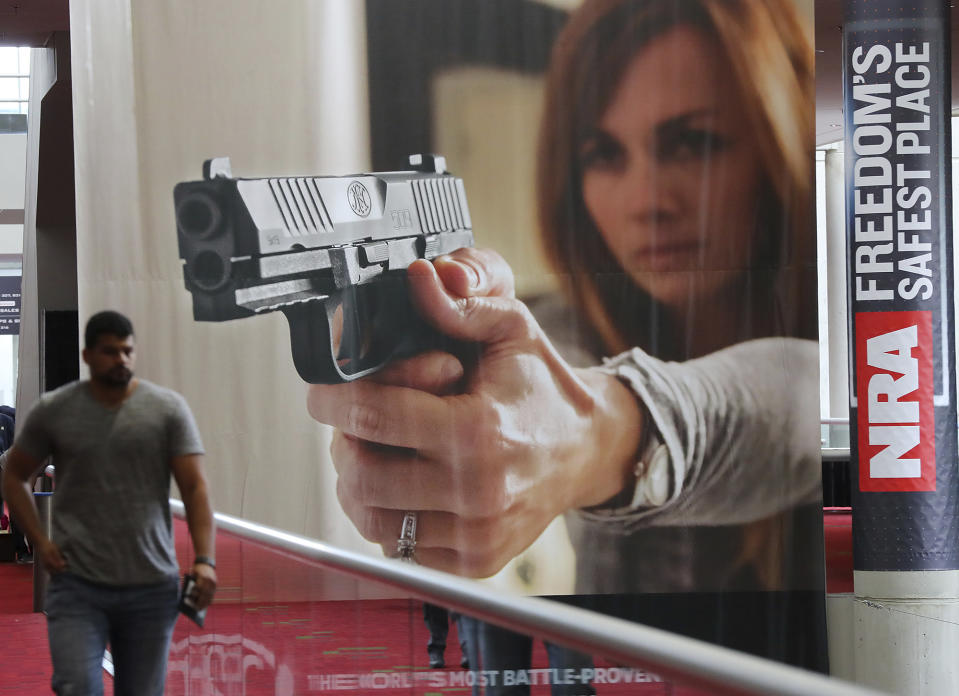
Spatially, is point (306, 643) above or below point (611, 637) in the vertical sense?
below

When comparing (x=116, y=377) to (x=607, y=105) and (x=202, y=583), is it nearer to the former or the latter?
(x=202, y=583)

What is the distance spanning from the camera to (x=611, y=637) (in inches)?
54.9

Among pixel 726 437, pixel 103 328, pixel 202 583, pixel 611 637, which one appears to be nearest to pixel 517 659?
pixel 611 637

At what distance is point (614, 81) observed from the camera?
5.73 m

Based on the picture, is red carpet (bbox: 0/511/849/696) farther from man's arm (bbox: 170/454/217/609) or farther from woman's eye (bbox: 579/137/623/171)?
woman's eye (bbox: 579/137/623/171)

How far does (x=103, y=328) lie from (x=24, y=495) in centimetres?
39

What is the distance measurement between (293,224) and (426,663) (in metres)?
3.74

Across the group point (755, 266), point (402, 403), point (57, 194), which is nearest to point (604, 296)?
point (755, 266)

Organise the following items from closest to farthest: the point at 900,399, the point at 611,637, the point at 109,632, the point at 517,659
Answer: the point at 611,637 < the point at 517,659 < the point at 109,632 < the point at 900,399

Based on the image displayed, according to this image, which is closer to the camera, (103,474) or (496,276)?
(103,474)

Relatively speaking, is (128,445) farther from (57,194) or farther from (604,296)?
(57,194)

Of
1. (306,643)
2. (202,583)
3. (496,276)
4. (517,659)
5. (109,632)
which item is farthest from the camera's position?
(496,276)

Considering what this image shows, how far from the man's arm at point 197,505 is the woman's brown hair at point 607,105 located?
3582 millimetres

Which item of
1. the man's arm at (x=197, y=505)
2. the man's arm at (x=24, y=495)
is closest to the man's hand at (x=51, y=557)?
the man's arm at (x=24, y=495)
